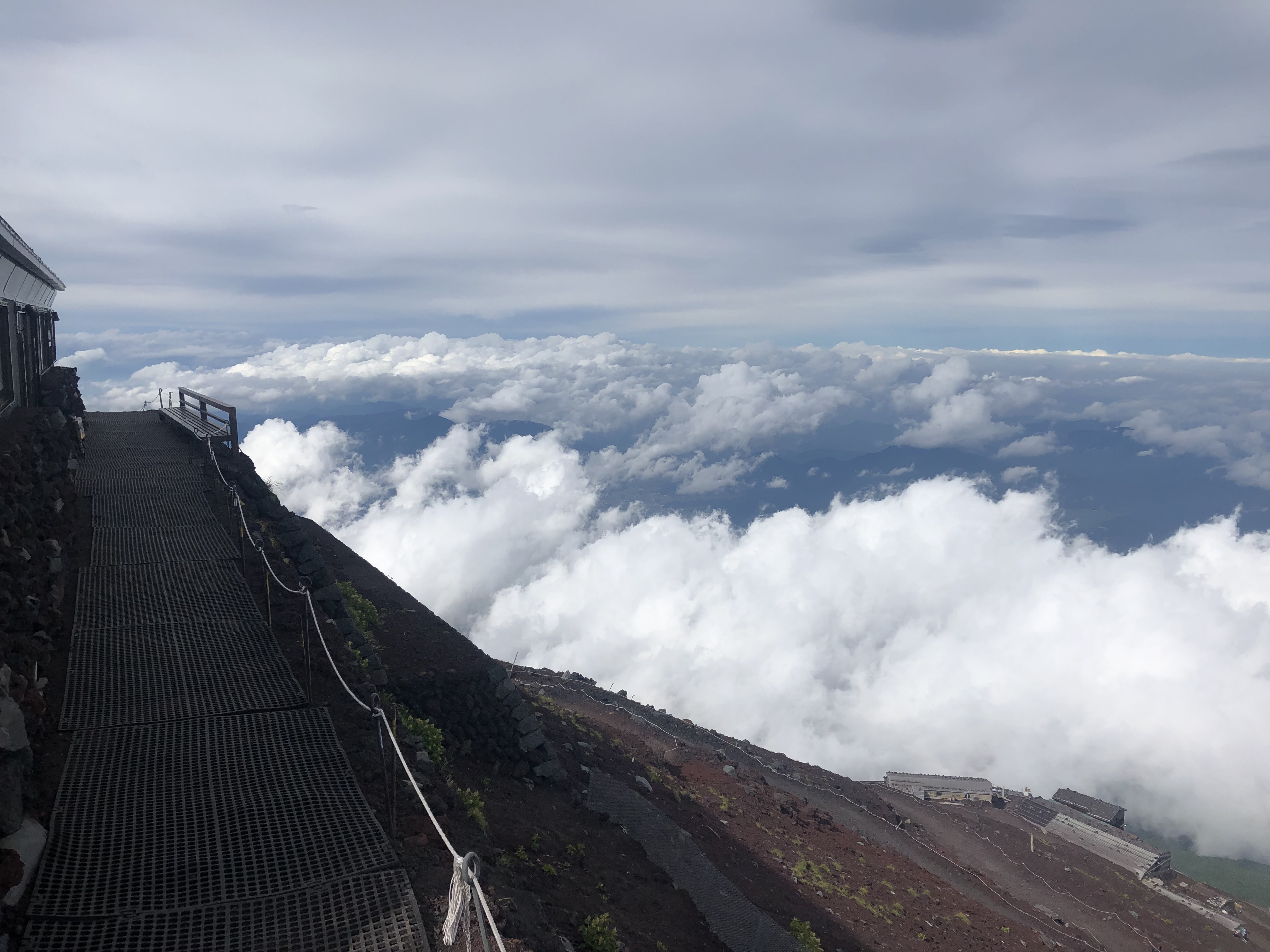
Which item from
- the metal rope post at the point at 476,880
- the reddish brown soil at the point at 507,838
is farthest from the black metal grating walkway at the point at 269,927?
the metal rope post at the point at 476,880

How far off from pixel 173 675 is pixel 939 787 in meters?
66.0

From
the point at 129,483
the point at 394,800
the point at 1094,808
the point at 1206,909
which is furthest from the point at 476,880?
the point at 1094,808

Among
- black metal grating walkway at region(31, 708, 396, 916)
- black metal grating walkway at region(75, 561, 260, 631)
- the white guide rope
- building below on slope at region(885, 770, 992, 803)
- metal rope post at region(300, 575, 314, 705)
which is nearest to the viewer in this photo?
the white guide rope

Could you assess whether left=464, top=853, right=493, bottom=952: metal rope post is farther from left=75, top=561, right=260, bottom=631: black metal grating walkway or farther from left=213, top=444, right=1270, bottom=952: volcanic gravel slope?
left=75, top=561, right=260, bottom=631: black metal grating walkway

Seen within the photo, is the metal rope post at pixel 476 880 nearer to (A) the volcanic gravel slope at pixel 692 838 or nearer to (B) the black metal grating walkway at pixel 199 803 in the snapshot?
(A) the volcanic gravel slope at pixel 692 838

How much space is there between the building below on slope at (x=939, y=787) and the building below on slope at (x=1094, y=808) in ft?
24.0

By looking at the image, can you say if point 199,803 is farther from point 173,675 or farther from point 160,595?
point 160,595

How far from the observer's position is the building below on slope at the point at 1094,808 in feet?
198

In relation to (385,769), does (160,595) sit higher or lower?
higher

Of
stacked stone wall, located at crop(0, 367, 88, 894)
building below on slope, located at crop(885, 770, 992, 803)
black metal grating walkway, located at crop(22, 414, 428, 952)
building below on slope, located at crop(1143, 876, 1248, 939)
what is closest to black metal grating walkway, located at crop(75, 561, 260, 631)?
black metal grating walkway, located at crop(22, 414, 428, 952)

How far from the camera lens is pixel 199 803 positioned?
24.0 feet

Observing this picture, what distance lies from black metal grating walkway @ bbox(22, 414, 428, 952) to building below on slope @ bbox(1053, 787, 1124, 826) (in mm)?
71570

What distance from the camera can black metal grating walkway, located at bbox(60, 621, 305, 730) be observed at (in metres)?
8.76

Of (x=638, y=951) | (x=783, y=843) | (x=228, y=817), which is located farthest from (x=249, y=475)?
(x=783, y=843)
